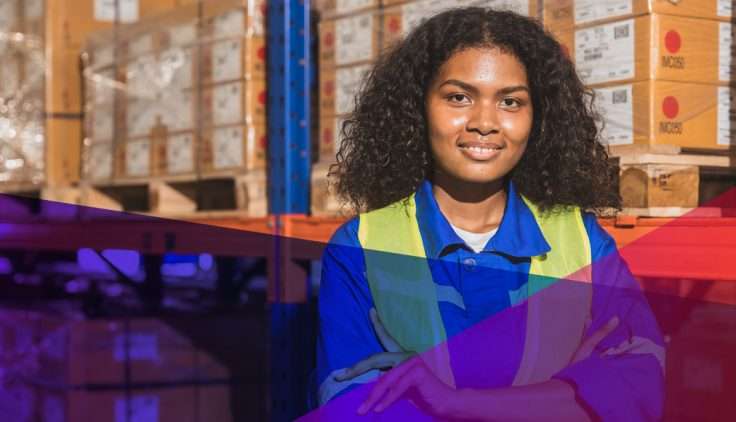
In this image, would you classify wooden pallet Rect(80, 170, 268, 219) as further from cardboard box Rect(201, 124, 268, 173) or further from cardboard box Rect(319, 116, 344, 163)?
cardboard box Rect(319, 116, 344, 163)

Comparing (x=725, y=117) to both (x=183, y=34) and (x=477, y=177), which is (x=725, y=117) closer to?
(x=477, y=177)

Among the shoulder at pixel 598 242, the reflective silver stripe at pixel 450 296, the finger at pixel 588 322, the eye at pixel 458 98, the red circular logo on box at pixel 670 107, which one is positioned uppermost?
the red circular logo on box at pixel 670 107

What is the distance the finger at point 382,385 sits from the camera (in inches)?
70.2

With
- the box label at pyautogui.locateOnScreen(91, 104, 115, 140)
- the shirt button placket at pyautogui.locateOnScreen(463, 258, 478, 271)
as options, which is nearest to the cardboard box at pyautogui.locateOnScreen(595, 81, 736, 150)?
the shirt button placket at pyautogui.locateOnScreen(463, 258, 478, 271)

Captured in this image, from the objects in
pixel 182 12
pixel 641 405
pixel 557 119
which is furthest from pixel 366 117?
pixel 182 12

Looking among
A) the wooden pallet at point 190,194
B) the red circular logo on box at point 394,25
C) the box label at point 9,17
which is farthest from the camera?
the box label at point 9,17

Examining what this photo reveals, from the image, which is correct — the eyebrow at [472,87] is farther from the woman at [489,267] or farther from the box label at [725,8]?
the box label at [725,8]

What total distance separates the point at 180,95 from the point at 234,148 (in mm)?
445

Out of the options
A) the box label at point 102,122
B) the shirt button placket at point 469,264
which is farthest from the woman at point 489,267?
the box label at point 102,122

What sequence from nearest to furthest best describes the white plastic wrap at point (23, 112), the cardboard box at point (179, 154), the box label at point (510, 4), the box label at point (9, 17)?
the box label at point (510, 4) → the cardboard box at point (179, 154) → the white plastic wrap at point (23, 112) → the box label at point (9, 17)

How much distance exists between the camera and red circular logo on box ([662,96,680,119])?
8.03 ft

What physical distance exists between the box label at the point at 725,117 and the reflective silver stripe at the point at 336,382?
1.23m

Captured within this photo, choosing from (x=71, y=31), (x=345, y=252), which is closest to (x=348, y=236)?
(x=345, y=252)

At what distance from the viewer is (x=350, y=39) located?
3.29 metres
